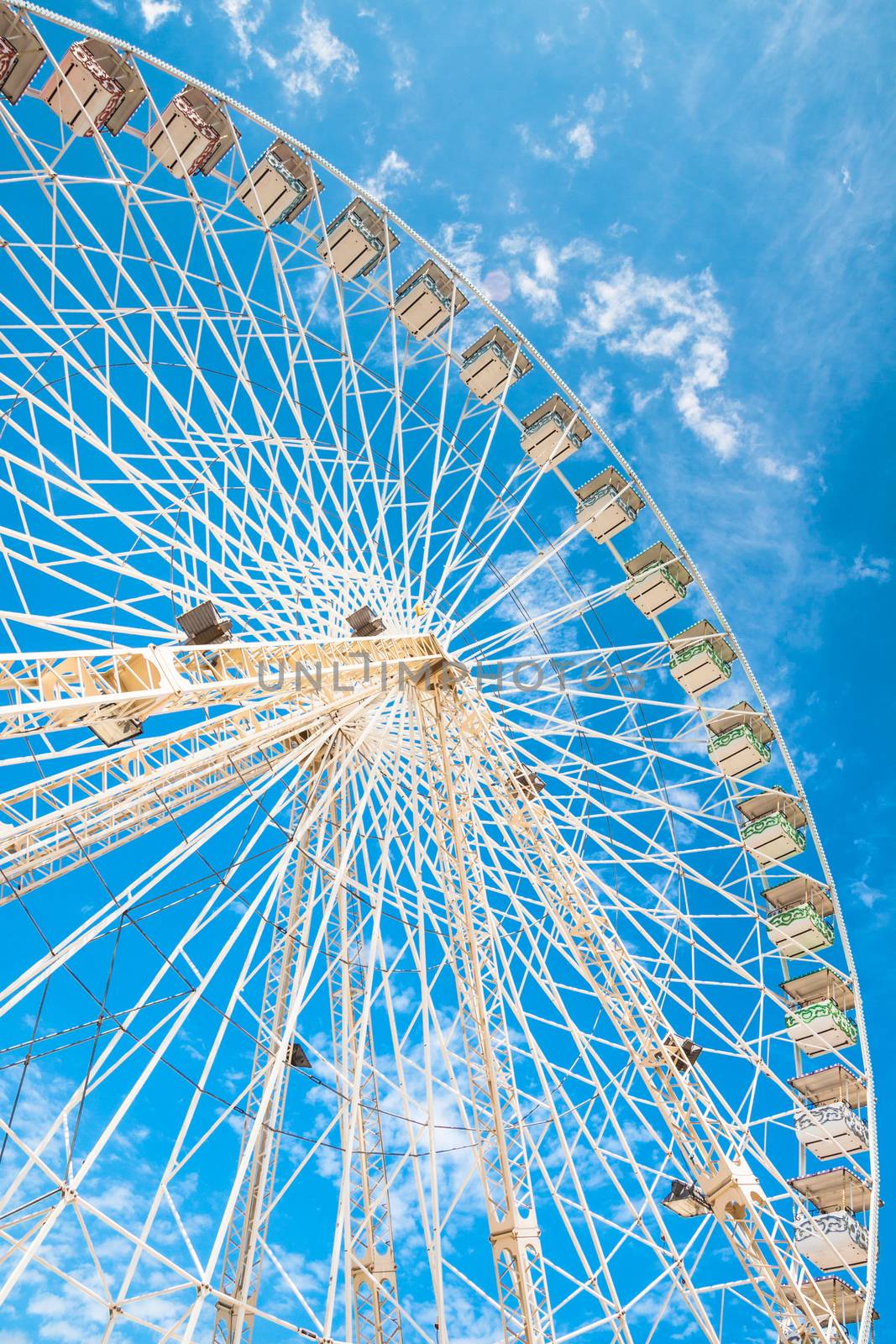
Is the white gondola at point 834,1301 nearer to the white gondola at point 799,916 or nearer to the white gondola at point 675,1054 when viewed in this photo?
the white gondola at point 675,1054

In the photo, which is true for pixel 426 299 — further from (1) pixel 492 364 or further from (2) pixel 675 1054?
(2) pixel 675 1054

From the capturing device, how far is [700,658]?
94.1 feet

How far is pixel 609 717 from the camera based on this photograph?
29.6 m

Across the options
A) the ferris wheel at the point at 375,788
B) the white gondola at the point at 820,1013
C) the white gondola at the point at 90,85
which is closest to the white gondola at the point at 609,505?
the ferris wheel at the point at 375,788

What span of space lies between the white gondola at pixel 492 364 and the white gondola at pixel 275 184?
5571 millimetres

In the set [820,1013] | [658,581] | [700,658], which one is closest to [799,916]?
[820,1013]

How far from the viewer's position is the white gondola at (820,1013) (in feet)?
88.6

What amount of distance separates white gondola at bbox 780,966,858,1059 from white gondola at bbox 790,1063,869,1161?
675 mm

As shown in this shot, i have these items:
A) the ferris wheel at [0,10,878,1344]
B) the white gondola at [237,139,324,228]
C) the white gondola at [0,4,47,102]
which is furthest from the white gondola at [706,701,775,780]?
the white gondola at [0,4,47,102]

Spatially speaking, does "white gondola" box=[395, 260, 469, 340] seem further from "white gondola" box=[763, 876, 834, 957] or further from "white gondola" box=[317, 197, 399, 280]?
"white gondola" box=[763, 876, 834, 957]

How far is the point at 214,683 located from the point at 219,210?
10540 millimetres

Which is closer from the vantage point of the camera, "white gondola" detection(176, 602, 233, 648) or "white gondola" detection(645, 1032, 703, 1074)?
"white gondola" detection(176, 602, 233, 648)

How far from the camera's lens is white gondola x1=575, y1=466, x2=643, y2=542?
27.7 metres

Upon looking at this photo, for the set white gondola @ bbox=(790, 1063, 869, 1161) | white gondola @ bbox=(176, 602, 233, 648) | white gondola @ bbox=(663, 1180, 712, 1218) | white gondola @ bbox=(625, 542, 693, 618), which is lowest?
white gondola @ bbox=(663, 1180, 712, 1218)
